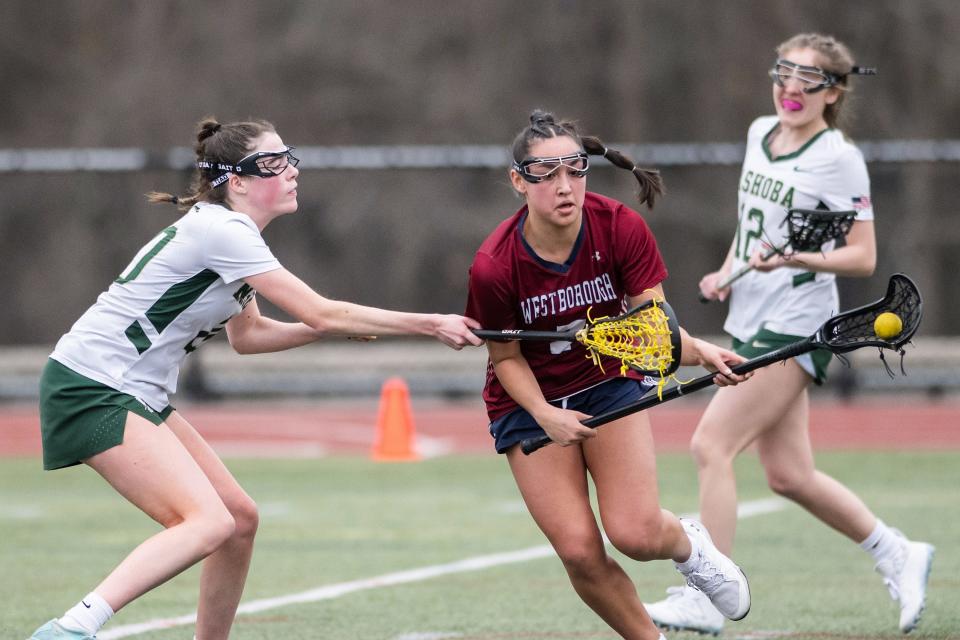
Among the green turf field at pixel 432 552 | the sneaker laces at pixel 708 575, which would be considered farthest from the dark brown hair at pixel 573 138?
the green turf field at pixel 432 552

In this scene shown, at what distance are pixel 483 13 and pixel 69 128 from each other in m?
7.79

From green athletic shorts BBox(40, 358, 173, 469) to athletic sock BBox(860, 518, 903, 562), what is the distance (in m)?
3.20

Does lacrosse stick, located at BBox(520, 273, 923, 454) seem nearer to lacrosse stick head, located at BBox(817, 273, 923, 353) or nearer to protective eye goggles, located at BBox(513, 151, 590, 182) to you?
lacrosse stick head, located at BBox(817, 273, 923, 353)

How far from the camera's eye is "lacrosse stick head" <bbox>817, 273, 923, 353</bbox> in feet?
17.8

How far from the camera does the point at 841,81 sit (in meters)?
6.92

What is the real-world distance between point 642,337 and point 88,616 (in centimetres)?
197

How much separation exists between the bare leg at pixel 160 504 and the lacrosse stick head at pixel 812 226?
103 inches

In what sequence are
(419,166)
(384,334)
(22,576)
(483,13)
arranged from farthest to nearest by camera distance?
(483,13) < (419,166) < (22,576) < (384,334)

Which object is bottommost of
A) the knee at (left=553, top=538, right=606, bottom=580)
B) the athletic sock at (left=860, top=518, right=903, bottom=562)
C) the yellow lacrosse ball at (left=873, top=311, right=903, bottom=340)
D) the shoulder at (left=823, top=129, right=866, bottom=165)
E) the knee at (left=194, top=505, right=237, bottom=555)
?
the athletic sock at (left=860, top=518, right=903, bottom=562)

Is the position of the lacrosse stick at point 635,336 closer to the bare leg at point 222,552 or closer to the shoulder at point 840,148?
the bare leg at point 222,552

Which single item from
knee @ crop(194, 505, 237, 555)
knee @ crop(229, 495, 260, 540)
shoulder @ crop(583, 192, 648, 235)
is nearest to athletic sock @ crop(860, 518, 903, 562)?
shoulder @ crop(583, 192, 648, 235)

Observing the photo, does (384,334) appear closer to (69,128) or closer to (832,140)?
(832,140)

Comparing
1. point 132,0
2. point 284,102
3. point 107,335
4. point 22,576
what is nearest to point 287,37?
point 284,102

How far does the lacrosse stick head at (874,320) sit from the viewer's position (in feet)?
17.8
